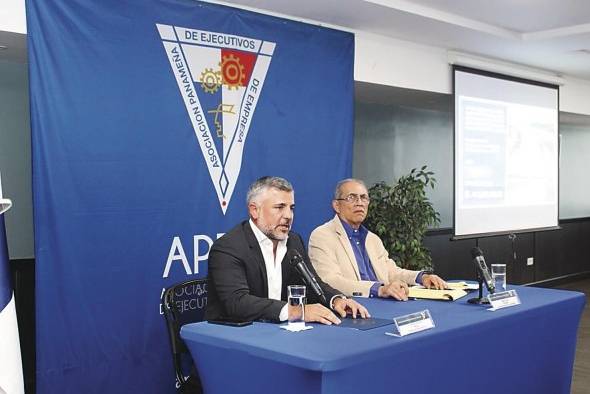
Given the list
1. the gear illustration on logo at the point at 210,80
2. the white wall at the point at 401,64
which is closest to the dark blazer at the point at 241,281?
the gear illustration on logo at the point at 210,80

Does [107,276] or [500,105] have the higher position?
[500,105]

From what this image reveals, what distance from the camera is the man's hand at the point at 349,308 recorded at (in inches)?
105

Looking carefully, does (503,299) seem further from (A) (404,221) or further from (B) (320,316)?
(A) (404,221)

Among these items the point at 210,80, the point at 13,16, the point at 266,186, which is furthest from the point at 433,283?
the point at 13,16

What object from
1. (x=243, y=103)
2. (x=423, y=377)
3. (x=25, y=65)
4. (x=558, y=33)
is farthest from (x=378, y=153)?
(x=423, y=377)

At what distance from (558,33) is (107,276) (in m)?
4.27

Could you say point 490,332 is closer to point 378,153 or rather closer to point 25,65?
point 25,65

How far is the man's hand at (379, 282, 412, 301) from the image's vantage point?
10.1ft

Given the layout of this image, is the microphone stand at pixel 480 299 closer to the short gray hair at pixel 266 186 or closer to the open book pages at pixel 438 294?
the open book pages at pixel 438 294

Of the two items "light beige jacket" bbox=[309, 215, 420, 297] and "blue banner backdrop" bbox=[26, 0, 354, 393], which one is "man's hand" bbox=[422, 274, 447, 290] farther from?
"blue banner backdrop" bbox=[26, 0, 354, 393]

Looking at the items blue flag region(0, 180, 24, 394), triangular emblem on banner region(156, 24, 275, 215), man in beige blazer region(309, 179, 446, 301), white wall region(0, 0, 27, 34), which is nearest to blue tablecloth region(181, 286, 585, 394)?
man in beige blazer region(309, 179, 446, 301)

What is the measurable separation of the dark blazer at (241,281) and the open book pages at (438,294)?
448 mm

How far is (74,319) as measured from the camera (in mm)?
3754

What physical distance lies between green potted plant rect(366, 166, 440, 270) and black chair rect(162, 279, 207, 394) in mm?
2503
